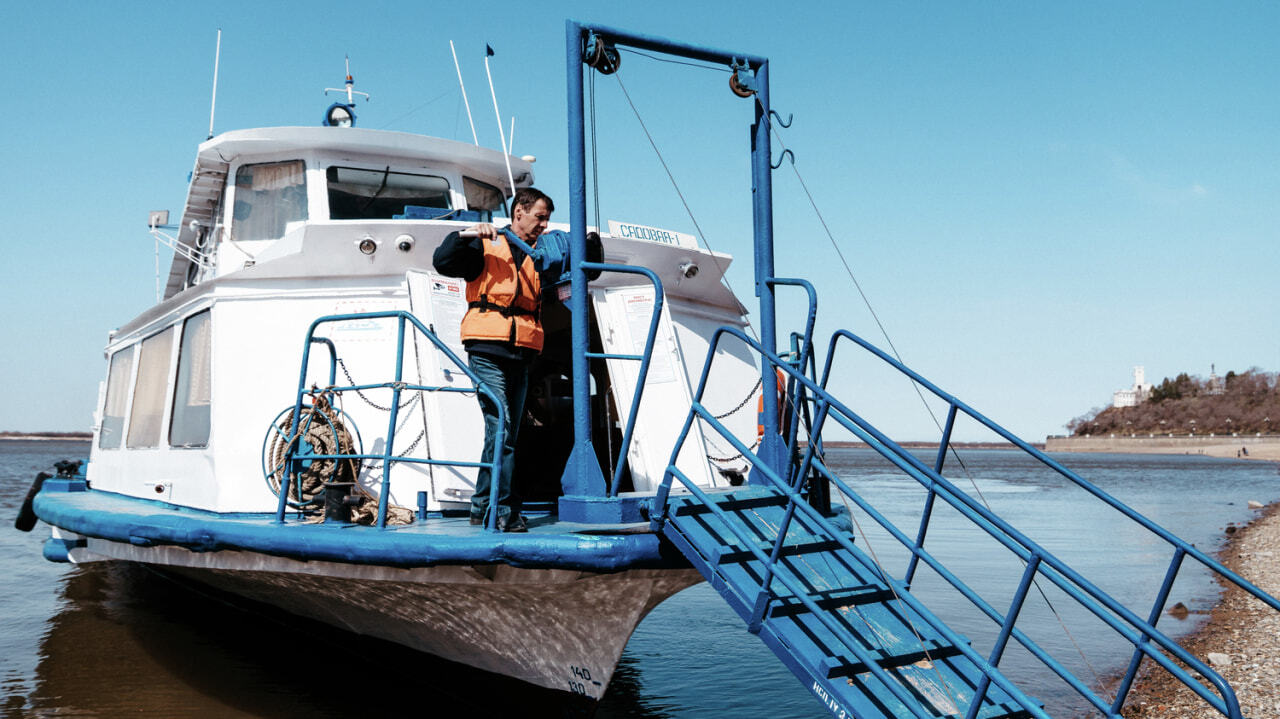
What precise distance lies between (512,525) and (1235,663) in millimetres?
6318

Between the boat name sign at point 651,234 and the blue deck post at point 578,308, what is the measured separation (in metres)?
1.21

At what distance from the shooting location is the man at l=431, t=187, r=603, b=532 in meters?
4.34

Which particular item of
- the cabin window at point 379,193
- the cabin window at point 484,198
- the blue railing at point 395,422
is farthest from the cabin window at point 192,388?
the cabin window at point 484,198

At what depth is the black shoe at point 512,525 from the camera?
4316 millimetres

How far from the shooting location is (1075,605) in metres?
10.8

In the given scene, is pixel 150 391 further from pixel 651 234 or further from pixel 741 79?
pixel 741 79

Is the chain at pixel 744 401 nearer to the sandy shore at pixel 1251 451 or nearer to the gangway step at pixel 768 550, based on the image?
the gangway step at pixel 768 550

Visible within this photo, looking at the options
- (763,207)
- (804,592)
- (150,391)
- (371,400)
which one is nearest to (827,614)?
(804,592)

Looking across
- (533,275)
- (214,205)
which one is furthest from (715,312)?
(214,205)

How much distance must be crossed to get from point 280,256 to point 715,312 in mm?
2993

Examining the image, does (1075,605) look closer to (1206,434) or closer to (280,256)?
(280,256)

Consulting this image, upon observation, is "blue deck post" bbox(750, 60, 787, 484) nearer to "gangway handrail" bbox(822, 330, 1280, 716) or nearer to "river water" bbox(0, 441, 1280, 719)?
"gangway handrail" bbox(822, 330, 1280, 716)

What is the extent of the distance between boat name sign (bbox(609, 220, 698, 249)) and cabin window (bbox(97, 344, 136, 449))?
5648mm

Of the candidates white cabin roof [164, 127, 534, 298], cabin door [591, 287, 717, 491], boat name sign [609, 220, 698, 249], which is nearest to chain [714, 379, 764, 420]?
cabin door [591, 287, 717, 491]
